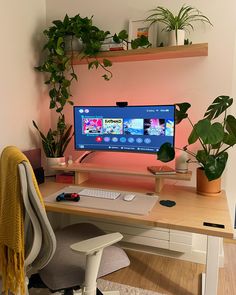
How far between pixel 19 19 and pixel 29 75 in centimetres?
41

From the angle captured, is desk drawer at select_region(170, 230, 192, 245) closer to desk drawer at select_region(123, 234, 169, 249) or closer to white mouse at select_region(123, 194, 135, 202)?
desk drawer at select_region(123, 234, 169, 249)

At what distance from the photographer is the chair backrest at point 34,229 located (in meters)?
0.93

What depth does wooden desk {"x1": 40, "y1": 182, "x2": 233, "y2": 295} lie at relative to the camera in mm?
1188

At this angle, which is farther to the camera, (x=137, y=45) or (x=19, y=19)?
(x=19, y=19)

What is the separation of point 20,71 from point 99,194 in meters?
1.12

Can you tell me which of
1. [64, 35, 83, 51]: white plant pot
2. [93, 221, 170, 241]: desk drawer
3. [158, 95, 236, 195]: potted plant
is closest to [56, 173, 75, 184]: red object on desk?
[93, 221, 170, 241]: desk drawer

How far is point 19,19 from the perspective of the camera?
1852mm

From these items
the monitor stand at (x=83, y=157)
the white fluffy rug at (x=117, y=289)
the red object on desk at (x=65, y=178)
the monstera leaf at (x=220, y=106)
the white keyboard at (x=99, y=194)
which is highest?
the monstera leaf at (x=220, y=106)

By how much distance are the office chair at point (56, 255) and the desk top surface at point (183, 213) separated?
0.21m

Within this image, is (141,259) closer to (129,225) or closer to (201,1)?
(129,225)

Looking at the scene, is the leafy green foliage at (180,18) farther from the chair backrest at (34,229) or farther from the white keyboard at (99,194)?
the chair backrest at (34,229)

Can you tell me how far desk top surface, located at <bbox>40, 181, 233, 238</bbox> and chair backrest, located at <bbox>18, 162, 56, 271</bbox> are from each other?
36 cm

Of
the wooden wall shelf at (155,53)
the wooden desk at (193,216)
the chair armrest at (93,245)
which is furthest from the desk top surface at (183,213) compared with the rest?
the wooden wall shelf at (155,53)

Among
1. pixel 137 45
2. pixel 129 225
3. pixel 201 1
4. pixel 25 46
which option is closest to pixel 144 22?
pixel 137 45
